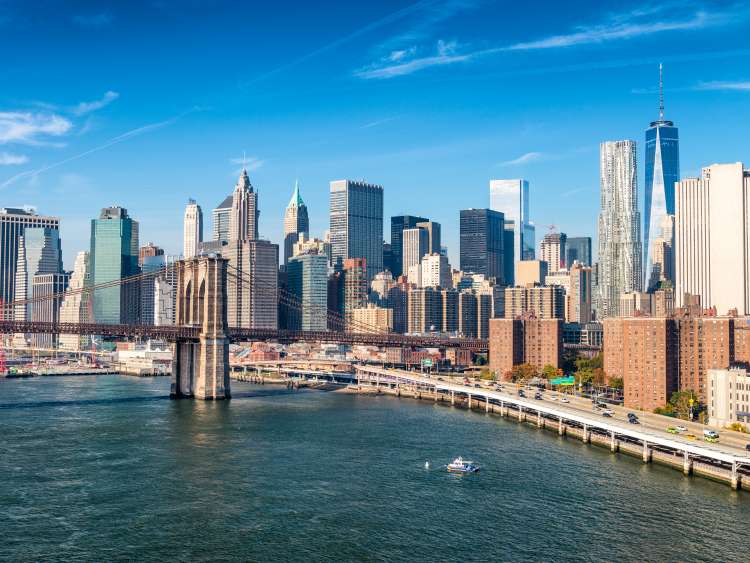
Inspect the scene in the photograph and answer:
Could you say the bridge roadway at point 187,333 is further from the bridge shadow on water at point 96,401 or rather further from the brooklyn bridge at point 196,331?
the bridge shadow on water at point 96,401

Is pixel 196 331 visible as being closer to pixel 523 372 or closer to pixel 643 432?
pixel 523 372

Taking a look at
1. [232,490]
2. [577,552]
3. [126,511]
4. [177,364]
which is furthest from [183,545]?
[177,364]

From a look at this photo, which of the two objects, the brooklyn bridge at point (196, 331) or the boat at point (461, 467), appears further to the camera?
the brooklyn bridge at point (196, 331)

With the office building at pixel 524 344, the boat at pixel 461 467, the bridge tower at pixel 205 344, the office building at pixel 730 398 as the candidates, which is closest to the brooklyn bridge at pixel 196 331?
the bridge tower at pixel 205 344

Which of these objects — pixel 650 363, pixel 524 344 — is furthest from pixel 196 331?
pixel 524 344

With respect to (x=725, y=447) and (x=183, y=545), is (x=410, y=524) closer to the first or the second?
(x=183, y=545)

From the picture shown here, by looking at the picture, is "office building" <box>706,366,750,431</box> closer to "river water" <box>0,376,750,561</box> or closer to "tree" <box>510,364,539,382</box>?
"river water" <box>0,376,750,561</box>
